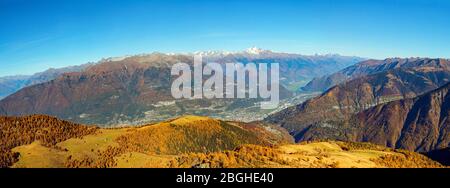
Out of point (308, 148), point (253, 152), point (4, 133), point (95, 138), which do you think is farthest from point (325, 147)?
point (4, 133)

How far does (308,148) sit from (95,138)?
7284cm

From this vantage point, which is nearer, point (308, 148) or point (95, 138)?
point (308, 148)

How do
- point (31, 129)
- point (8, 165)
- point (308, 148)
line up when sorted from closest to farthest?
point (8, 165) → point (308, 148) → point (31, 129)

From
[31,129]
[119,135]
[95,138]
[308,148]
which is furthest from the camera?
[119,135]

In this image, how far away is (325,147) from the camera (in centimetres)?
13962

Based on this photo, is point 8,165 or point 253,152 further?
point 8,165
